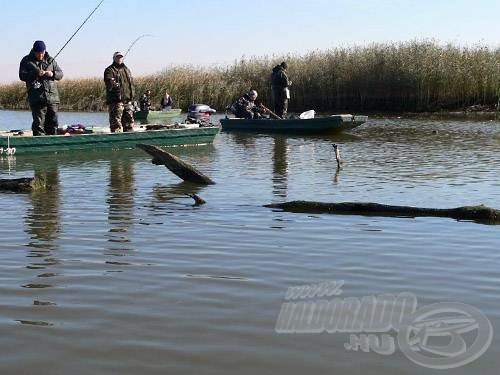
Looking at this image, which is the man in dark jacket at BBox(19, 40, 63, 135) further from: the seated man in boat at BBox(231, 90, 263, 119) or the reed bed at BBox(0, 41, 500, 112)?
the reed bed at BBox(0, 41, 500, 112)

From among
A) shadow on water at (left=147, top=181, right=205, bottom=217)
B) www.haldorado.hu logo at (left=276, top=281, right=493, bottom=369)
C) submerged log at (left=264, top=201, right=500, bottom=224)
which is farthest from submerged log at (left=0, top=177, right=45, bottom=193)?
www.haldorado.hu logo at (left=276, top=281, right=493, bottom=369)

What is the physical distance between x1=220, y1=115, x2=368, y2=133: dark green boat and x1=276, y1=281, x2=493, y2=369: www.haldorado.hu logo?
17.0m

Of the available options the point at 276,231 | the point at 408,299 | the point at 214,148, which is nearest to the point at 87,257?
the point at 276,231

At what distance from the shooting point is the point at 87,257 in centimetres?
597

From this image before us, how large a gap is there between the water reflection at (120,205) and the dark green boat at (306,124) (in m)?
8.84

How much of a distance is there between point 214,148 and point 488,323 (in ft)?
Result: 46.9

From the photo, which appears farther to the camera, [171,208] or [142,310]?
[171,208]

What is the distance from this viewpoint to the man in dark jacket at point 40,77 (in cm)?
1355

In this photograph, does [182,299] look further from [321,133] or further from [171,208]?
[321,133]

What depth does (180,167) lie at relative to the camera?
1105 centimetres

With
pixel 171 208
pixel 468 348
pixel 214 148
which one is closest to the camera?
pixel 468 348

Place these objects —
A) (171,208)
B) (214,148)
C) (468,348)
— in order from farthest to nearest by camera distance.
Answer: (214,148), (171,208), (468,348)

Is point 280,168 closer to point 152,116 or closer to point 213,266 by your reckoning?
point 213,266

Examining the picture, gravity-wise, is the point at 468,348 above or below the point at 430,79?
below
